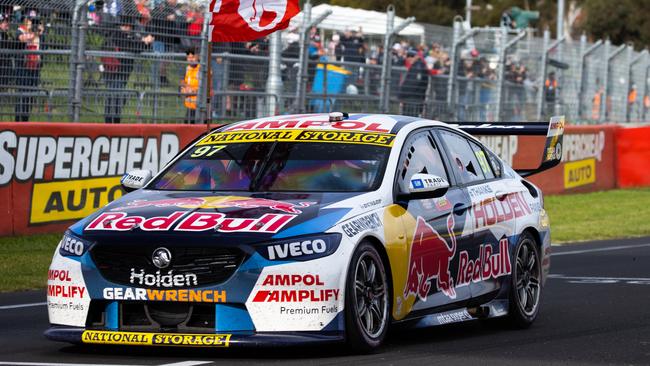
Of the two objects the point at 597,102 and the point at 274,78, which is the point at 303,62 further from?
the point at 597,102

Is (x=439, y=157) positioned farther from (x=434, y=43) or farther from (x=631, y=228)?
(x=434, y=43)

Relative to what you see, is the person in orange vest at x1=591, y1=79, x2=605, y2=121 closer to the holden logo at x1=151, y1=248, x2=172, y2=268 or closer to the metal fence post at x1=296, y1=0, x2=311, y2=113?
the metal fence post at x1=296, y1=0, x2=311, y2=113

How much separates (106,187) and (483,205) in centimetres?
814

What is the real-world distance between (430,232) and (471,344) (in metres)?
0.73

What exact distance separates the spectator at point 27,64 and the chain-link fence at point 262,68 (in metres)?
0.02

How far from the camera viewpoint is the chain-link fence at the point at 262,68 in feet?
55.8

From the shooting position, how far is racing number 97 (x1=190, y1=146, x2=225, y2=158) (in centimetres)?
932

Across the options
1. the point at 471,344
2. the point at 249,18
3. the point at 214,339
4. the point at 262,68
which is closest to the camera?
→ the point at 214,339

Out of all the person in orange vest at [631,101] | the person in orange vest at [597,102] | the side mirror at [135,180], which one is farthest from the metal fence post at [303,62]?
the person in orange vest at [631,101]

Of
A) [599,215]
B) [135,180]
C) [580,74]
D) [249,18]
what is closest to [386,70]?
[599,215]

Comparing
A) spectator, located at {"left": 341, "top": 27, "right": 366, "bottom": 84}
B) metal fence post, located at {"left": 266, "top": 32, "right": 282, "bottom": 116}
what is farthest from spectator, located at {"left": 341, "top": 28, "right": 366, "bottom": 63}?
metal fence post, located at {"left": 266, "top": 32, "right": 282, "bottom": 116}

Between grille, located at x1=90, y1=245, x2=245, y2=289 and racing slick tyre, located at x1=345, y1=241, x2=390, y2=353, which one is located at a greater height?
grille, located at x1=90, y1=245, x2=245, y2=289

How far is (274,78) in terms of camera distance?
20.5 meters

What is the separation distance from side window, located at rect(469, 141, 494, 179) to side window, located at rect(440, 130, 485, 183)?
5 cm
